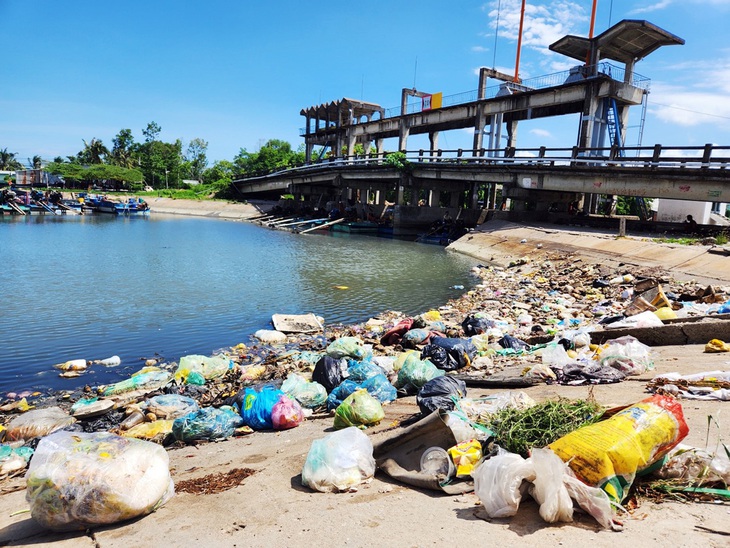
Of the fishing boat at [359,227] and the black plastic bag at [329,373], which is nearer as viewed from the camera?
the black plastic bag at [329,373]

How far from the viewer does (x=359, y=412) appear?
15.3 ft

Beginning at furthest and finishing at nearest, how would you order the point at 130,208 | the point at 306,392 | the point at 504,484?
the point at 130,208, the point at 306,392, the point at 504,484

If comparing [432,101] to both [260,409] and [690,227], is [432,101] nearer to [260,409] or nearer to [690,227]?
Answer: [690,227]

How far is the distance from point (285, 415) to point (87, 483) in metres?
2.38

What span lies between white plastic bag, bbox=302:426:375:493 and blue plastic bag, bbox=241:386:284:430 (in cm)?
179

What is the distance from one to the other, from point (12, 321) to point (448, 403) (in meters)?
10.0

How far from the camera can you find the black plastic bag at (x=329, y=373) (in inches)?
245

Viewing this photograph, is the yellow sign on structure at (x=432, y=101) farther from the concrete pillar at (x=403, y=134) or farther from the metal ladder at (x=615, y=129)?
the metal ladder at (x=615, y=129)

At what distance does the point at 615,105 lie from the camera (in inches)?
1058

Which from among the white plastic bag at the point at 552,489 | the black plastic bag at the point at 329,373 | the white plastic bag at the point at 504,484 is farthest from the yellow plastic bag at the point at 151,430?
the white plastic bag at the point at 552,489

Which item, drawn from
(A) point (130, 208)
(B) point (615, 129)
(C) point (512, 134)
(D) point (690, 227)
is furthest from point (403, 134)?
(A) point (130, 208)

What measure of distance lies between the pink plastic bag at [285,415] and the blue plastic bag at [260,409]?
0.19ft

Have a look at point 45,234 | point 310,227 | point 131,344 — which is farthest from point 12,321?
point 310,227

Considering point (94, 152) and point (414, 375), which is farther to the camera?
point (94, 152)
